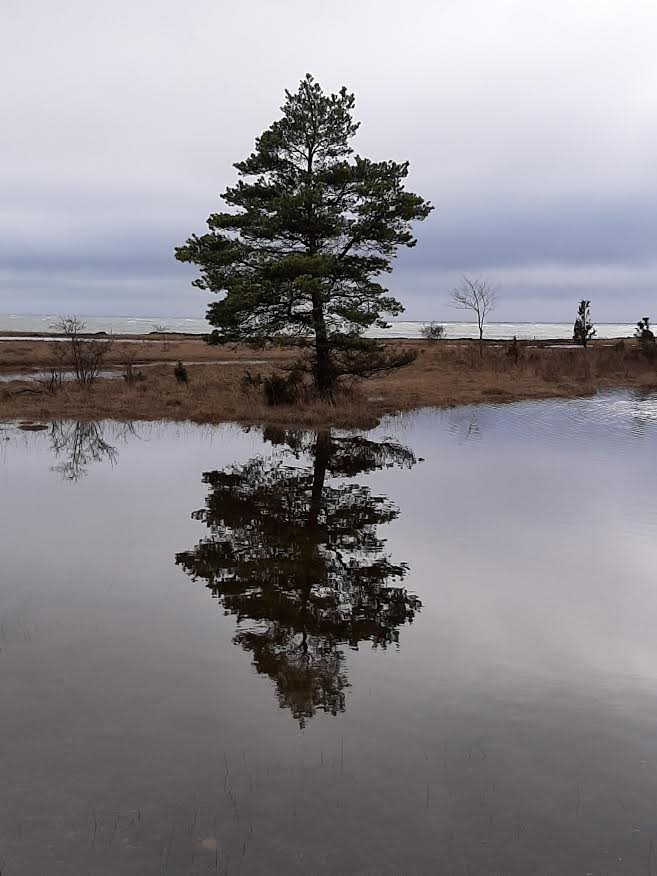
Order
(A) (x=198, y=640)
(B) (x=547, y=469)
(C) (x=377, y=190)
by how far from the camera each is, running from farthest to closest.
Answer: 1. (C) (x=377, y=190)
2. (B) (x=547, y=469)
3. (A) (x=198, y=640)

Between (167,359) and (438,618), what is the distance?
1859 inches

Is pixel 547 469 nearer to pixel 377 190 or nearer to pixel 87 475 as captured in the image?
pixel 87 475

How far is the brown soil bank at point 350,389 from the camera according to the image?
2195cm

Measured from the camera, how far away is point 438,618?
673cm

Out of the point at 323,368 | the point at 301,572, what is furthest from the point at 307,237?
the point at 301,572

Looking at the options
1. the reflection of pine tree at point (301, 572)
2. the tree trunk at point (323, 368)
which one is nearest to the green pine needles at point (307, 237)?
the tree trunk at point (323, 368)

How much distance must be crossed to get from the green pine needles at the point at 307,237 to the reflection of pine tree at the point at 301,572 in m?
9.25

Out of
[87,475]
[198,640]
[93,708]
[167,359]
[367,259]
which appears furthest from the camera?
[167,359]

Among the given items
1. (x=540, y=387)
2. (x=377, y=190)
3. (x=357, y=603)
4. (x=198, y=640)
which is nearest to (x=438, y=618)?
(x=357, y=603)

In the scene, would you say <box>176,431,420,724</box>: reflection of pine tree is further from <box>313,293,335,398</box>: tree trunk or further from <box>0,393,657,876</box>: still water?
<box>313,293,335,398</box>: tree trunk

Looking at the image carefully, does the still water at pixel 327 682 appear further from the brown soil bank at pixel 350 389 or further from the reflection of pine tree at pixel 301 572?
the brown soil bank at pixel 350 389

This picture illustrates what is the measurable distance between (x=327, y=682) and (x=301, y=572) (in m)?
2.55

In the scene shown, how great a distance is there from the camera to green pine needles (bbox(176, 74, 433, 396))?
2123cm

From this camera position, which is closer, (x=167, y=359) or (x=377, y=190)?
(x=377, y=190)
